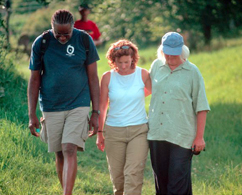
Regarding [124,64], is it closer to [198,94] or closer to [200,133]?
[198,94]

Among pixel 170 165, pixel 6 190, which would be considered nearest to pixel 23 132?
pixel 6 190

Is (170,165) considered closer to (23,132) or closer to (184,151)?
(184,151)

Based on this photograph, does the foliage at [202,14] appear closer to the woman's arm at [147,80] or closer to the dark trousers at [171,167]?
the woman's arm at [147,80]

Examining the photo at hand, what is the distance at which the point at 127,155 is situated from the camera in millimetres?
5098

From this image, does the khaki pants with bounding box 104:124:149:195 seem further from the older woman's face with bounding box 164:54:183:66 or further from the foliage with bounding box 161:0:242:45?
the foliage with bounding box 161:0:242:45

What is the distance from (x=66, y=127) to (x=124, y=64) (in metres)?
0.84

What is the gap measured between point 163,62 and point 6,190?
6.69 feet

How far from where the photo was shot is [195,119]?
16.2 feet

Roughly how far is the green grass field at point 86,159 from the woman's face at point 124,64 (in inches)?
61.3

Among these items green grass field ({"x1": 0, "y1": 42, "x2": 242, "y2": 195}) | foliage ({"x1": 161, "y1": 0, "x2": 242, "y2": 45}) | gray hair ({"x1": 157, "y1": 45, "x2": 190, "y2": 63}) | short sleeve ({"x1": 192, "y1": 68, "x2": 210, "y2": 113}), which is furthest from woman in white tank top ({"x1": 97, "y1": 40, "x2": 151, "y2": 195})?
foliage ({"x1": 161, "y1": 0, "x2": 242, "y2": 45})

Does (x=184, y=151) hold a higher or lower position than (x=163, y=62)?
lower

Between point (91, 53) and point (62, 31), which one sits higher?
point (62, 31)

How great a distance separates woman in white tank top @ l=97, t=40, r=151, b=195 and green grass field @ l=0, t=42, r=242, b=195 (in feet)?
2.98

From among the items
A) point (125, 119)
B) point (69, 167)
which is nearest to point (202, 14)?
point (125, 119)
